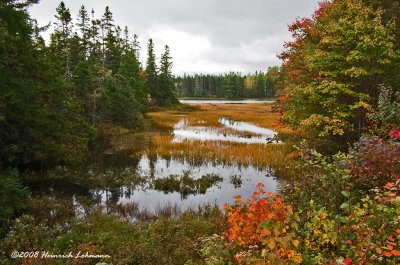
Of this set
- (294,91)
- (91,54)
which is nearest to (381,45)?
(294,91)

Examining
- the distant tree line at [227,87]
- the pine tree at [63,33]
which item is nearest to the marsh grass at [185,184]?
the pine tree at [63,33]

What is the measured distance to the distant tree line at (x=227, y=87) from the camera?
137000 millimetres

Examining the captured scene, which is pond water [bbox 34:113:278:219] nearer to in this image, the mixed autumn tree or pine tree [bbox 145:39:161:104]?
the mixed autumn tree

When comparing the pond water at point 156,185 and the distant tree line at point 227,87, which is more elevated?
the distant tree line at point 227,87

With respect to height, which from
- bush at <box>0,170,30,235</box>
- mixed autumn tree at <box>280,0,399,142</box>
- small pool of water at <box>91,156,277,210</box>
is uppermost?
mixed autumn tree at <box>280,0,399,142</box>

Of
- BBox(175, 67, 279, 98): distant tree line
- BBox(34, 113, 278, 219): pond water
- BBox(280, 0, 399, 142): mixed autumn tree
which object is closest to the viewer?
BBox(34, 113, 278, 219): pond water

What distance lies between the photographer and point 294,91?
17.2 metres

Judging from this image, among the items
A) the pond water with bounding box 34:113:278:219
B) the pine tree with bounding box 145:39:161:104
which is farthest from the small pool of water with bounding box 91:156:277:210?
the pine tree with bounding box 145:39:161:104

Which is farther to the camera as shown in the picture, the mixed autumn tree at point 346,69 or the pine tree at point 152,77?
the pine tree at point 152,77

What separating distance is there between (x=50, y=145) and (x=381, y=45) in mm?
17831

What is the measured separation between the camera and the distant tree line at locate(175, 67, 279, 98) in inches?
5394

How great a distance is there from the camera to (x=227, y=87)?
134m

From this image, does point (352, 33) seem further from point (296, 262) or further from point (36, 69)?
point (36, 69)
